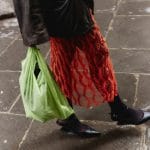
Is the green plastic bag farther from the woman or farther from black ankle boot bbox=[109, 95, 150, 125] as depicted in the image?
black ankle boot bbox=[109, 95, 150, 125]

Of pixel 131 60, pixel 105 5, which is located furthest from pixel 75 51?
pixel 105 5

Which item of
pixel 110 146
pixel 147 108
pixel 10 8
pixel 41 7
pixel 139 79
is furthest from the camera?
pixel 10 8

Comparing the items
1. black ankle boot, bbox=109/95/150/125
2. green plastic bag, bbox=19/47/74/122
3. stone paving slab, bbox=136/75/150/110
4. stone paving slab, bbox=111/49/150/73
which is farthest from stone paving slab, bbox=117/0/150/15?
green plastic bag, bbox=19/47/74/122

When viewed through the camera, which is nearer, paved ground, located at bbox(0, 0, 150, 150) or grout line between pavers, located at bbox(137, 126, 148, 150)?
grout line between pavers, located at bbox(137, 126, 148, 150)

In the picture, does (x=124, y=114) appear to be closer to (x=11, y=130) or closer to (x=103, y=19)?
(x=11, y=130)

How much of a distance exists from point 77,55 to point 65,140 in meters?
0.78

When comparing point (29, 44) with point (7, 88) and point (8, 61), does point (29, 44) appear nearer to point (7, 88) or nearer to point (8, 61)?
point (7, 88)

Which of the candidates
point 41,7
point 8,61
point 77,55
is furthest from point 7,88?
point 41,7

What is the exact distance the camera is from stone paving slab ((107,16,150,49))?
4578mm

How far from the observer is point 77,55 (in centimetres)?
276

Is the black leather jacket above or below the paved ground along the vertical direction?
above

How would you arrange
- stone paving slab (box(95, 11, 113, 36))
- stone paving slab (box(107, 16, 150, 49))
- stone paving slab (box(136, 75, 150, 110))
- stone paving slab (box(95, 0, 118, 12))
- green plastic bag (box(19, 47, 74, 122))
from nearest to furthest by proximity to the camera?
1. green plastic bag (box(19, 47, 74, 122))
2. stone paving slab (box(136, 75, 150, 110))
3. stone paving slab (box(107, 16, 150, 49))
4. stone paving slab (box(95, 11, 113, 36))
5. stone paving slab (box(95, 0, 118, 12))

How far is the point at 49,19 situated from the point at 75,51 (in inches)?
13.7

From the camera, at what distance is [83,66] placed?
111 inches
